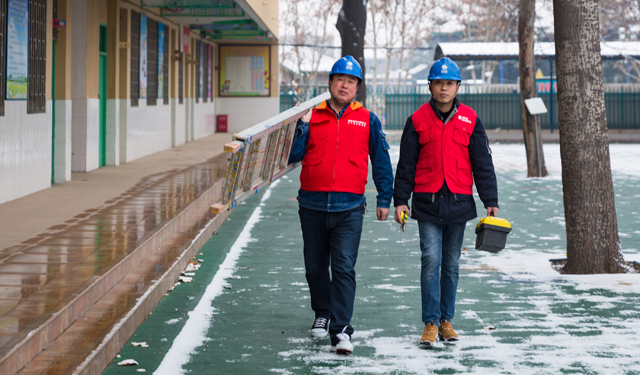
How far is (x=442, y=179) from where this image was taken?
5125 mm

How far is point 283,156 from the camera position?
18.5 feet

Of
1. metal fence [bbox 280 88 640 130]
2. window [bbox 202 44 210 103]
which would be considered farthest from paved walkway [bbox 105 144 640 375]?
metal fence [bbox 280 88 640 130]

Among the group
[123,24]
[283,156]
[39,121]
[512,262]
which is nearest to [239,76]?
[123,24]

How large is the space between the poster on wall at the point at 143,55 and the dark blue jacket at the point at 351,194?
509 inches

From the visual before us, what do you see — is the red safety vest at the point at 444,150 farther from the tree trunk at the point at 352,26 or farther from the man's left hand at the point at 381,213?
the tree trunk at the point at 352,26

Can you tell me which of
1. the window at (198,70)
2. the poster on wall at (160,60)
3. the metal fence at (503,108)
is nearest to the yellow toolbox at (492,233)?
the poster on wall at (160,60)

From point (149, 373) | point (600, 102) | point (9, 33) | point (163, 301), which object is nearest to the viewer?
point (149, 373)

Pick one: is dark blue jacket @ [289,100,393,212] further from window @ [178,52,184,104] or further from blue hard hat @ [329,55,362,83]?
window @ [178,52,184,104]

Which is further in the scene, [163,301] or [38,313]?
[163,301]

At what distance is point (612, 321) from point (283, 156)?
8.37ft

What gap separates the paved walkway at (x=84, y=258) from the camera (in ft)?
15.1

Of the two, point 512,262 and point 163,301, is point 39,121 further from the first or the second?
point 512,262

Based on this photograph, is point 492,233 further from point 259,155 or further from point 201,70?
point 201,70

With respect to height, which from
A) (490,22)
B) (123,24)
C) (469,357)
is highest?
(490,22)
